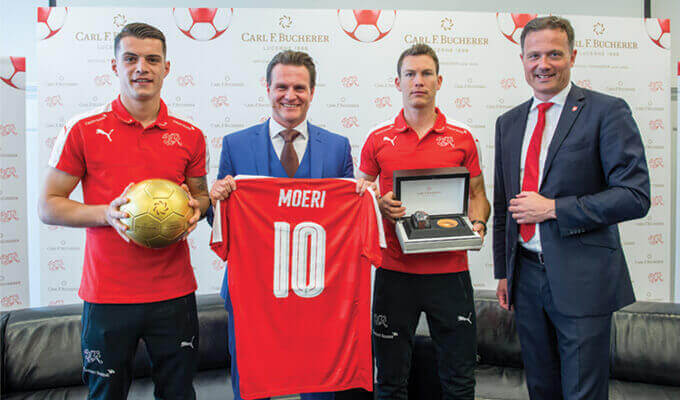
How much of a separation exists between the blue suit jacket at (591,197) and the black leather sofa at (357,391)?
4.40ft

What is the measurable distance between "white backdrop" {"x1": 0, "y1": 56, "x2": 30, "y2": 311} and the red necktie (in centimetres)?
425

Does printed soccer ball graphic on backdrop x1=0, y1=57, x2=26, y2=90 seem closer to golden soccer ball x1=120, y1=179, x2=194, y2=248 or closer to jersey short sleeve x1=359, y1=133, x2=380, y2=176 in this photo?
golden soccer ball x1=120, y1=179, x2=194, y2=248

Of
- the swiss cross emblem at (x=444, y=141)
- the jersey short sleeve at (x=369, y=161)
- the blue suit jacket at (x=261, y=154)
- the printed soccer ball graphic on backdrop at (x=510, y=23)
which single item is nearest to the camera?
the blue suit jacket at (x=261, y=154)

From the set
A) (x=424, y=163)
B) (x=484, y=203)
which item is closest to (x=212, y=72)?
(x=424, y=163)

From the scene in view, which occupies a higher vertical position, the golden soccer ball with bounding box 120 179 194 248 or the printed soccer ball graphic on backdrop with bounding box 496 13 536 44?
the printed soccer ball graphic on backdrop with bounding box 496 13 536 44

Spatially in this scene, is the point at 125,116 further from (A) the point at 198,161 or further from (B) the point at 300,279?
(B) the point at 300,279

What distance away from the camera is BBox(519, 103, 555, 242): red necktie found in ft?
6.81

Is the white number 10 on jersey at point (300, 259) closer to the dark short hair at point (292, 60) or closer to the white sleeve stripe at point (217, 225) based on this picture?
the white sleeve stripe at point (217, 225)

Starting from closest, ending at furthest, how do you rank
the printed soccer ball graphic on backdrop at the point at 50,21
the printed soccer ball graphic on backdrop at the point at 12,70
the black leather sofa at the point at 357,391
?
the black leather sofa at the point at 357,391 → the printed soccer ball graphic on backdrop at the point at 12,70 → the printed soccer ball graphic on backdrop at the point at 50,21

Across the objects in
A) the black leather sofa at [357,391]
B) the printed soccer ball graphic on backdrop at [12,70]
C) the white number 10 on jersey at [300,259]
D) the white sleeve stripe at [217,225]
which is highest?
the printed soccer ball graphic on backdrop at [12,70]

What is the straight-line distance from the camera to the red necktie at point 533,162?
6.81 feet

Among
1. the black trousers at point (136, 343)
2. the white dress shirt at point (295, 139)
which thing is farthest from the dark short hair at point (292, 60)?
the black trousers at point (136, 343)

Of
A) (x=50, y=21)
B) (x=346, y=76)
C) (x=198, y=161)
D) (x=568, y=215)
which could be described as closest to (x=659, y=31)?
(x=346, y=76)

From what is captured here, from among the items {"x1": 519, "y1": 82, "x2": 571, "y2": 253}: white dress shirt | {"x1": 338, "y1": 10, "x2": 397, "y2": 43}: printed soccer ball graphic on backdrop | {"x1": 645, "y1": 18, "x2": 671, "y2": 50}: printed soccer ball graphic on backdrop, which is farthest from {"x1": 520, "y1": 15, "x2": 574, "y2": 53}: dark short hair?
{"x1": 645, "y1": 18, "x2": 671, "y2": 50}: printed soccer ball graphic on backdrop
